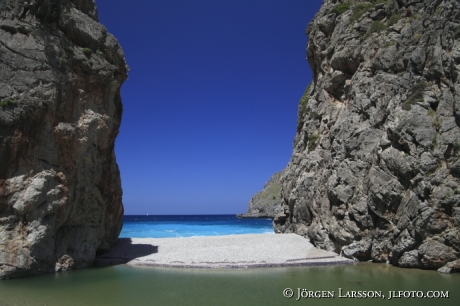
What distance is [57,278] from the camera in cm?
1614

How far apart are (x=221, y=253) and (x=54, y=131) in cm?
1299

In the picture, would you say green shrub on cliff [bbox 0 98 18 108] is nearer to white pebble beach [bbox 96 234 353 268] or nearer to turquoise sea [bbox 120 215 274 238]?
white pebble beach [bbox 96 234 353 268]

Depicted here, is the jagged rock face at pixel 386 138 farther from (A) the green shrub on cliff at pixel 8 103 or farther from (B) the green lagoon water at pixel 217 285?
(A) the green shrub on cliff at pixel 8 103

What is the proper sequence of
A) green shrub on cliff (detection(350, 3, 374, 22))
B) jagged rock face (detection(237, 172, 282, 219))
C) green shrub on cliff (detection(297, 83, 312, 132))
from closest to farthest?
green shrub on cliff (detection(350, 3, 374, 22)) → green shrub on cliff (detection(297, 83, 312, 132)) → jagged rock face (detection(237, 172, 282, 219))

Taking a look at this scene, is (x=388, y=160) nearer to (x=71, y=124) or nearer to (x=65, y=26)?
(x=71, y=124)

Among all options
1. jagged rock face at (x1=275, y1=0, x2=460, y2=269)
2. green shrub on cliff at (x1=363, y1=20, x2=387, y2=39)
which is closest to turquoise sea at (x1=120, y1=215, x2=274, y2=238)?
jagged rock face at (x1=275, y1=0, x2=460, y2=269)

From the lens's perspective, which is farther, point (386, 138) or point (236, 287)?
point (386, 138)

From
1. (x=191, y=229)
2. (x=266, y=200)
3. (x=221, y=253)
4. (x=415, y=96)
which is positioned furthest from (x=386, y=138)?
(x=266, y=200)

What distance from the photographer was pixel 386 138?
67.8ft

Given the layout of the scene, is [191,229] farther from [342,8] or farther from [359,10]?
[359,10]

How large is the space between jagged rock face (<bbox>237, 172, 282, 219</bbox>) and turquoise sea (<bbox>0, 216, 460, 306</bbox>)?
93516mm

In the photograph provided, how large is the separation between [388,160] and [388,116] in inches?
125

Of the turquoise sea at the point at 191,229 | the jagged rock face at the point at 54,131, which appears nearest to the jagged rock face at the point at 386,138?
the jagged rock face at the point at 54,131

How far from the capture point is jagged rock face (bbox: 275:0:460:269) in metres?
17.5
